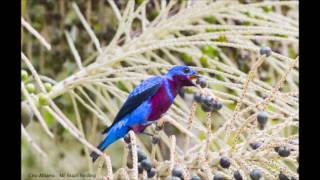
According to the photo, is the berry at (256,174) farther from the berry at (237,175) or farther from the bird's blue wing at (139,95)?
the bird's blue wing at (139,95)

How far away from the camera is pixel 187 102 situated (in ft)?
3.84

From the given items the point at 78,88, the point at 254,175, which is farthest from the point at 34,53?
the point at 254,175

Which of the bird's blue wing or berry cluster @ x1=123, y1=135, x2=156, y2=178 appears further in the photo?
the bird's blue wing

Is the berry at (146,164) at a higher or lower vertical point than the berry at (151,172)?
higher

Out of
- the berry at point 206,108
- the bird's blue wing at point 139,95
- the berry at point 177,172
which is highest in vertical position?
the berry at point 206,108

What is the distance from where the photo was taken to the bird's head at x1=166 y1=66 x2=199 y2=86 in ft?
3.46

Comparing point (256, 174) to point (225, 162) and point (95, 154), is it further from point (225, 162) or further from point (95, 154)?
point (95, 154)

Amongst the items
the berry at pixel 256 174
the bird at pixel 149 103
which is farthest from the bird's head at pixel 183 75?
the berry at pixel 256 174

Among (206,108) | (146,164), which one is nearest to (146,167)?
(146,164)

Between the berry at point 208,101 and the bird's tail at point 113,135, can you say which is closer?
the berry at point 208,101

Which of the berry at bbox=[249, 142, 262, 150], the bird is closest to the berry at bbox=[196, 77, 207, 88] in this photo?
the bird

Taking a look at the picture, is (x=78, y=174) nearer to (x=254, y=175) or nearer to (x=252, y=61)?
(x=254, y=175)

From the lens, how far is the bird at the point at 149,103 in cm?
106

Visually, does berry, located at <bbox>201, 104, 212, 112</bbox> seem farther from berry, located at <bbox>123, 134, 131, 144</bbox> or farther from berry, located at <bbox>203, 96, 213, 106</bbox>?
berry, located at <bbox>123, 134, 131, 144</bbox>
